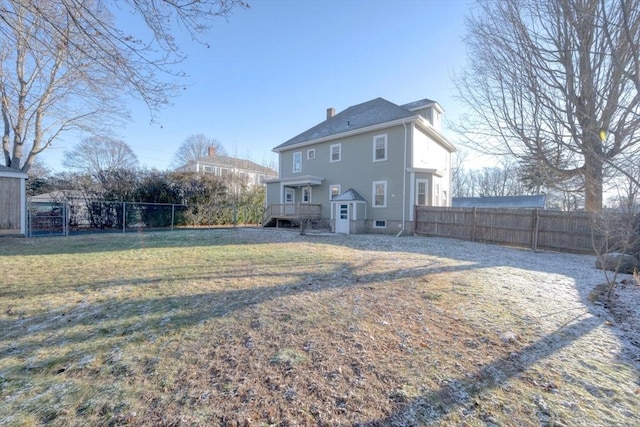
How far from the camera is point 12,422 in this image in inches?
72.3

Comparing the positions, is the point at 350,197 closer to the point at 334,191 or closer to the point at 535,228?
the point at 334,191

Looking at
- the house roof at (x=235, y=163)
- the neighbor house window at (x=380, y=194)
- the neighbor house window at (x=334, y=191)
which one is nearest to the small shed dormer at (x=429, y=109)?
the neighbor house window at (x=380, y=194)

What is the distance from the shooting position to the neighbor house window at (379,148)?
15.9 meters

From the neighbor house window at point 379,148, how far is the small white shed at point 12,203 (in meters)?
16.1

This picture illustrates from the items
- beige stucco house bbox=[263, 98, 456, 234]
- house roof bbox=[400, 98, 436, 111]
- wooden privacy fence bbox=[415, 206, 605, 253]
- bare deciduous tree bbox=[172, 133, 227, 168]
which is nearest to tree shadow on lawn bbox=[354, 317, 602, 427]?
wooden privacy fence bbox=[415, 206, 605, 253]

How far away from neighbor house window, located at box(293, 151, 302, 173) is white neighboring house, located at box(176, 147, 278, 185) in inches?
444

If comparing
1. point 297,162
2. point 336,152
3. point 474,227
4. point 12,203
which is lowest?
point 474,227

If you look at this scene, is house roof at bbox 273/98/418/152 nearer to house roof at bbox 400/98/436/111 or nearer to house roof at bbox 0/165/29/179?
house roof at bbox 400/98/436/111

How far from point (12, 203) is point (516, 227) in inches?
806

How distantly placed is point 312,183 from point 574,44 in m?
14.2

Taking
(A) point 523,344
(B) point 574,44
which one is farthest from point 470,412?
(B) point 574,44

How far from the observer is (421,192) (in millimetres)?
15281

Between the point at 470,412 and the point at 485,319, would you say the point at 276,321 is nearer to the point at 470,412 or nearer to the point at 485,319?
the point at 470,412

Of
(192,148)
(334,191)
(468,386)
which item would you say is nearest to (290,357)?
Result: (468,386)
